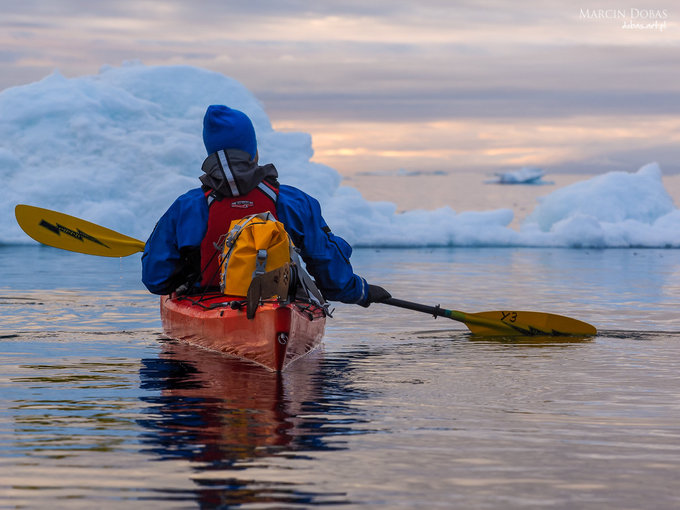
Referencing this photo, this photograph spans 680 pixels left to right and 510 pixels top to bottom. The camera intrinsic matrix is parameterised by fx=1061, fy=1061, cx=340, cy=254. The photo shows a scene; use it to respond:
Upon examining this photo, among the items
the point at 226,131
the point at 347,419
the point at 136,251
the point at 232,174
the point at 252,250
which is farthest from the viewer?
the point at 136,251

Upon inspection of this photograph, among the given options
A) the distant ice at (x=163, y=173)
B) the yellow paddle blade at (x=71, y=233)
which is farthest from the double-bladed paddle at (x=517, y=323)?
the distant ice at (x=163, y=173)

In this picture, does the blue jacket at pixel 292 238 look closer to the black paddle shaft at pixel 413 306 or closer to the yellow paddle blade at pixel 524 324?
the black paddle shaft at pixel 413 306

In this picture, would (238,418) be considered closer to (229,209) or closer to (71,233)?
(229,209)

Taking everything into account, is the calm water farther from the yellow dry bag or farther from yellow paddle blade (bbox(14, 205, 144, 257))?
yellow paddle blade (bbox(14, 205, 144, 257))

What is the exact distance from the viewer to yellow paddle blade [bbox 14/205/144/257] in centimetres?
866

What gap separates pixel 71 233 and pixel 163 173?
12614 mm

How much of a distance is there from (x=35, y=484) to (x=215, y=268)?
3.31m

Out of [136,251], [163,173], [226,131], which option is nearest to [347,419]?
[226,131]

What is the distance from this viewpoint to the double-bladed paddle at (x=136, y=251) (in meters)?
8.38

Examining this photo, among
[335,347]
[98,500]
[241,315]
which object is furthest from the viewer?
[335,347]

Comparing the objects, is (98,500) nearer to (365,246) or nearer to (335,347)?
(335,347)

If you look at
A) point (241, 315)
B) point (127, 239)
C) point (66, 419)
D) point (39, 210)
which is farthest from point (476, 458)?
point (39, 210)

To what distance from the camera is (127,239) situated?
8641 millimetres

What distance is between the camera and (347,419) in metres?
4.59
